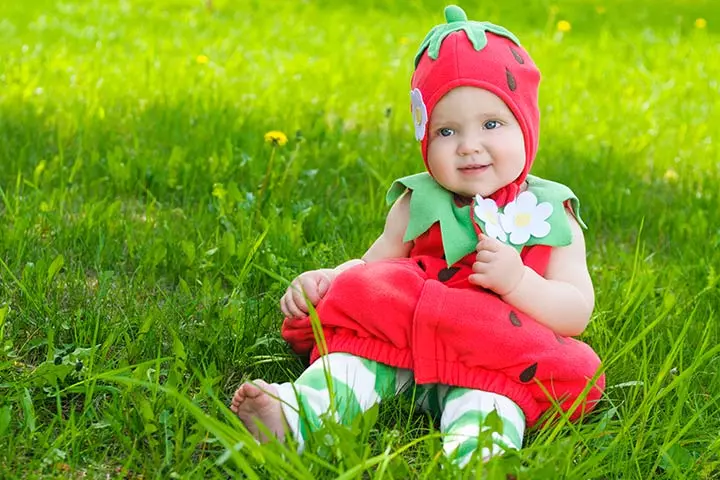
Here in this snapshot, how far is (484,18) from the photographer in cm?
869

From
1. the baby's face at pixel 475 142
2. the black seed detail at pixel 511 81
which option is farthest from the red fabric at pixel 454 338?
the black seed detail at pixel 511 81

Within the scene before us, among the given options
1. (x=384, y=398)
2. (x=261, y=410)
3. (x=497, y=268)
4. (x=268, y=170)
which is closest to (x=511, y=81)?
(x=497, y=268)

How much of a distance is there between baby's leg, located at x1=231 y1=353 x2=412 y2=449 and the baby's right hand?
6.7 inches

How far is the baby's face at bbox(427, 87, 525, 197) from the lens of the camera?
2295 mm

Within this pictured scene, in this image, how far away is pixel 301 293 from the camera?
92.7 inches

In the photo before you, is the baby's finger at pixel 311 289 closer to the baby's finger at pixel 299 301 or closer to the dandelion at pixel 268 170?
the baby's finger at pixel 299 301

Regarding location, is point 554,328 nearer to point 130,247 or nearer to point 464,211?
point 464,211

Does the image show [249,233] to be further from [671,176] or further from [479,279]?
[671,176]

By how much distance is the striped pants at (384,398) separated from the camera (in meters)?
1.99

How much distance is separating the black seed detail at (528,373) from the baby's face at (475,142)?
16.5 inches

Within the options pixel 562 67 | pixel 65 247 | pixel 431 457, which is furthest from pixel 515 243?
pixel 562 67

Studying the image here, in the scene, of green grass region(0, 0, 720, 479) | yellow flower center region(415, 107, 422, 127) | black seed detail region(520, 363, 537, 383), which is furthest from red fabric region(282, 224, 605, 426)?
yellow flower center region(415, 107, 422, 127)

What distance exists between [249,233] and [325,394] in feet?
3.11

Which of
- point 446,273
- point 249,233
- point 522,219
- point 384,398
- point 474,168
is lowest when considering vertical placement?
point 384,398
